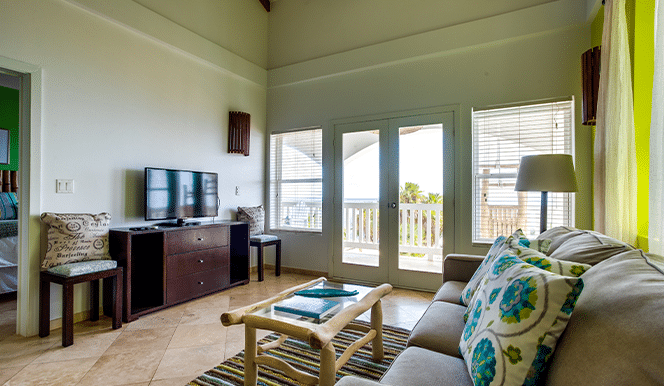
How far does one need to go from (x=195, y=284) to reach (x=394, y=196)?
2456 millimetres

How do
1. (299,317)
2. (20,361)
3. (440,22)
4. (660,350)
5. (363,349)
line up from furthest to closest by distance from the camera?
(440,22)
(363,349)
(20,361)
(299,317)
(660,350)

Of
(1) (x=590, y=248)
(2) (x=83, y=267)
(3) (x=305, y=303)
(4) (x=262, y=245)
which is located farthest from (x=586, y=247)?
(4) (x=262, y=245)

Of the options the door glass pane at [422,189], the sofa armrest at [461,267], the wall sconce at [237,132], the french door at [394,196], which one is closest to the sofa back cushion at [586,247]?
the sofa armrest at [461,267]

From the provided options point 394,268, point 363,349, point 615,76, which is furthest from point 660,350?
point 394,268

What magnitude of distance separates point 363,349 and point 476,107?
279cm

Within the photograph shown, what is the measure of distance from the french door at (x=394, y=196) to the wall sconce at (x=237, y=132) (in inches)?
50.6

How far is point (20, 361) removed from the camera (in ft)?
7.19

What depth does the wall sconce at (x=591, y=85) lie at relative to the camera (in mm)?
2572

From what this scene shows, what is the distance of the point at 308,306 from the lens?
1.91m

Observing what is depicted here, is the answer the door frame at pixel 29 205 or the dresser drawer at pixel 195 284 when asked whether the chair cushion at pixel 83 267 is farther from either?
the dresser drawer at pixel 195 284

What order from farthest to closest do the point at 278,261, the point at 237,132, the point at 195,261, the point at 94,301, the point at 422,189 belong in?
the point at 278,261
the point at 237,132
the point at 422,189
the point at 195,261
the point at 94,301

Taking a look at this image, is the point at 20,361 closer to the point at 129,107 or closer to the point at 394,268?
the point at 129,107

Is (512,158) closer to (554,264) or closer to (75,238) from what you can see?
(554,264)

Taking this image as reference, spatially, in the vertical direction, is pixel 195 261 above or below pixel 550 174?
below
